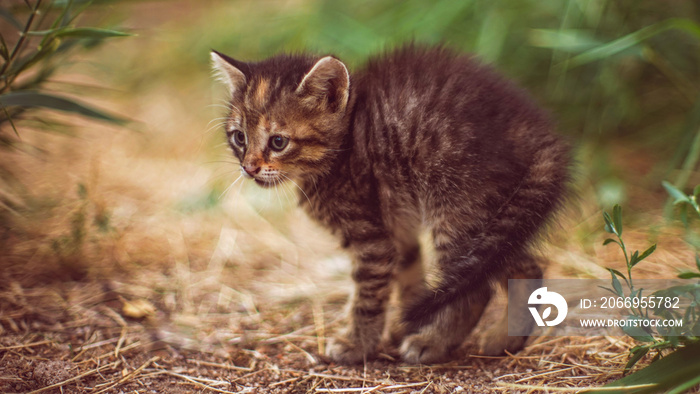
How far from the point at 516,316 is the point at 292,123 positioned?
1032 millimetres

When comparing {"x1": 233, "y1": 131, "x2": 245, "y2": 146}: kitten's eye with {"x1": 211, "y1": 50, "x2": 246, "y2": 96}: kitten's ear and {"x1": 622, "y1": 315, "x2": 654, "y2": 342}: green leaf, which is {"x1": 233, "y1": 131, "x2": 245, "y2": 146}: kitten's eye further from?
{"x1": 622, "y1": 315, "x2": 654, "y2": 342}: green leaf

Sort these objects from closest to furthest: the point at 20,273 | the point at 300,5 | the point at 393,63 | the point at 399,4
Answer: the point at 393,63
the point at 20,273
the point at 399,4
the point at 300,5

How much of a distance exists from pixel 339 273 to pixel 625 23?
6.62ft

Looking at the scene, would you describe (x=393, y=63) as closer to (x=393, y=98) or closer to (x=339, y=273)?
(x=393, y=98)

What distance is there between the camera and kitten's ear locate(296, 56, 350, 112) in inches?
71.6

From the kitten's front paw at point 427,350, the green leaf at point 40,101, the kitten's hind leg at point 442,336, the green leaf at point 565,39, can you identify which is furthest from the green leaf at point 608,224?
the green leaf at point 40,101

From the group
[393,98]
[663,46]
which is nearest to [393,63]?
[393,98]

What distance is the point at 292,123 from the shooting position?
6.25 ft

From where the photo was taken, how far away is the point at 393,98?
1.85 m

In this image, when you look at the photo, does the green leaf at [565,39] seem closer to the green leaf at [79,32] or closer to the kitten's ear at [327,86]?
the kitten's ear at [327,86]

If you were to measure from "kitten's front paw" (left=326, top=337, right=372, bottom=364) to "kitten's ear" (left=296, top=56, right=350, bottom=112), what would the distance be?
2.72 feet

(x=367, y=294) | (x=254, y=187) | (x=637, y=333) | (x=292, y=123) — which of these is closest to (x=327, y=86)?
(x=292, y=123)

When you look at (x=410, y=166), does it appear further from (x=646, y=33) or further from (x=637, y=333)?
(x=646, y=33)

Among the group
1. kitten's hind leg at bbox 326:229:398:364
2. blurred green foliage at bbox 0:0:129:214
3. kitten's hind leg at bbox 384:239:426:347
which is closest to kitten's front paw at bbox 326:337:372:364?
kitten's hind leg at bbox 326:229:398:364
